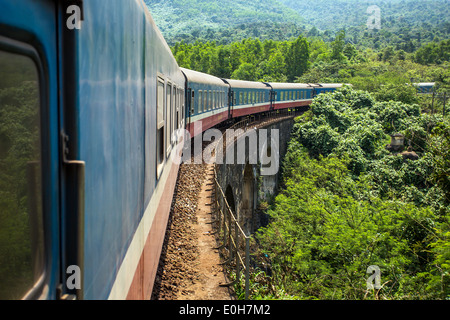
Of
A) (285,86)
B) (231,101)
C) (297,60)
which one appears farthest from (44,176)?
(297,60)

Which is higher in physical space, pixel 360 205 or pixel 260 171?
pixel 360 205

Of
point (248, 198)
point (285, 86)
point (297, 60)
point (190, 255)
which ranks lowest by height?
point (248, 198)

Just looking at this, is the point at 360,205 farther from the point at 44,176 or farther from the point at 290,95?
the point at 290,95

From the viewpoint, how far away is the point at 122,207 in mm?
2617

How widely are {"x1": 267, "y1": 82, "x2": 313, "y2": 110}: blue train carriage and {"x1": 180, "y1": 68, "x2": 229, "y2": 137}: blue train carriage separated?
1229 centimetres

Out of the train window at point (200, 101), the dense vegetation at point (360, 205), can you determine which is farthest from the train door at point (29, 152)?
the train window at point (200, 101)

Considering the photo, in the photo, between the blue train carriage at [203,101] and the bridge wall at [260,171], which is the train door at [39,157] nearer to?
the blue train carriage at [203,101]

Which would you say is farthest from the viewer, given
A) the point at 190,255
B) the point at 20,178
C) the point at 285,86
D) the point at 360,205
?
the point at 285,86

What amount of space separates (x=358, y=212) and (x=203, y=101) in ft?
22.9

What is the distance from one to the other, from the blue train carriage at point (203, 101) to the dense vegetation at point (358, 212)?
4.64 meters

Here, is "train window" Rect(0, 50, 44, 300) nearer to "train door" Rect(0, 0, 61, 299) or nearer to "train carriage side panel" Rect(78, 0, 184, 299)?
"train door" Rect(0, 0, 61, 299)

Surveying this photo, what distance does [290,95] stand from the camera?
126 feet

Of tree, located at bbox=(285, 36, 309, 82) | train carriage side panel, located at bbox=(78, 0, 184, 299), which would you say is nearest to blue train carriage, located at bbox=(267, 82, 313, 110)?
train carriage side panel, located at bbox=(78, 0, 184, 299)

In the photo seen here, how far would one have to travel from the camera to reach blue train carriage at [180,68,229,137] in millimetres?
14224
